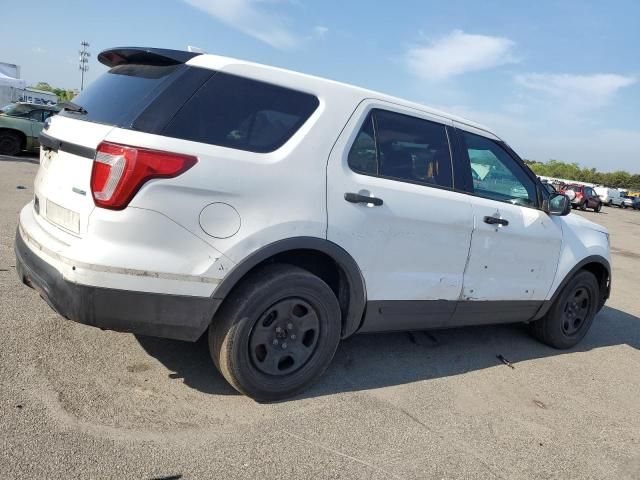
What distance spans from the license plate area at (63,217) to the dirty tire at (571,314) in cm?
411

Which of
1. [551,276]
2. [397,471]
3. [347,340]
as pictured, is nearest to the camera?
[397,471]

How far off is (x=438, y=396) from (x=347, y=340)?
971 millimetres

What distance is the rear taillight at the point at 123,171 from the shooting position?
2609 mm

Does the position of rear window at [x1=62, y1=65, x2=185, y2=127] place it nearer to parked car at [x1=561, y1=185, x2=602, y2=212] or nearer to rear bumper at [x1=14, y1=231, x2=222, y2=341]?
rear bumper at [x1=14, y1=231, x2=222, y2=341]

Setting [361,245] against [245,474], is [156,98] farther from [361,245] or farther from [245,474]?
[245,474]

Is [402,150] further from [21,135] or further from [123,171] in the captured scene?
[21,135]

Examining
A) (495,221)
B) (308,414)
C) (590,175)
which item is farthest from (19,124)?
(590,175)

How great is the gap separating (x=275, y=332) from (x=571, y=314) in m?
3.32

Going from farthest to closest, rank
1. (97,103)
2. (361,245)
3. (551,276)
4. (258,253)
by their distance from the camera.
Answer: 1. (551,276)
2. (361,245)
3. (97,103)
4. (258,253)

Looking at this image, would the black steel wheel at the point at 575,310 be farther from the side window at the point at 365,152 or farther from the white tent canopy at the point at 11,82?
the white tent canopy at the point at 11,82

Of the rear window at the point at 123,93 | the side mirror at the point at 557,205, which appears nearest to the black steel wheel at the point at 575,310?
the side mirror at the point at 557,205

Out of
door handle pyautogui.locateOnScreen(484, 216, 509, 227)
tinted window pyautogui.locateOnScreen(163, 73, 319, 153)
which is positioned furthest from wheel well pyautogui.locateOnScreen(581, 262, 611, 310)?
tinted window pyautogui.locateOnScreen(163, 73, 319, 153)

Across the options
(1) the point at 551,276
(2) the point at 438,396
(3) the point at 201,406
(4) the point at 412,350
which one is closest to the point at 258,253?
(3) the point at 201,406

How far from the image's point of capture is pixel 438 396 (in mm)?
3672
